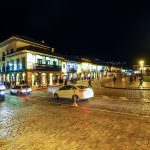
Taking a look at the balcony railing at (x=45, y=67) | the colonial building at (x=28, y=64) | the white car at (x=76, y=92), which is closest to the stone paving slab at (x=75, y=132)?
the white car at (x=76, y=92)

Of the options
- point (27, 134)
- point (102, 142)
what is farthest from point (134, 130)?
point (27, 134)

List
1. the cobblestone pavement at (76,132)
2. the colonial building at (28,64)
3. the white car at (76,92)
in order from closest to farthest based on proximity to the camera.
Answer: the cobblestone pavement at (76,132)
the white car at (76,92)
the colonial building at (28,64)

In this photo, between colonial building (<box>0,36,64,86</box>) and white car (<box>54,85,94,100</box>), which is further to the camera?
colonial building (<box>0,36,64,86</box>)

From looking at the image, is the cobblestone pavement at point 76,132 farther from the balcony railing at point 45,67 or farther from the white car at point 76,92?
the balcony railing at point 45,67

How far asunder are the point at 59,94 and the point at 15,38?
2849 cm

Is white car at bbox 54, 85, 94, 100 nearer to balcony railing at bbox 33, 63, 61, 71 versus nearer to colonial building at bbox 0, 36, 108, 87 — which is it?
colonial building at bbox 0, 36, 108, 87

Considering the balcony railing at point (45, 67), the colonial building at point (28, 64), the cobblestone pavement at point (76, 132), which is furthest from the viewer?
the balcony railing at point (45, 67)

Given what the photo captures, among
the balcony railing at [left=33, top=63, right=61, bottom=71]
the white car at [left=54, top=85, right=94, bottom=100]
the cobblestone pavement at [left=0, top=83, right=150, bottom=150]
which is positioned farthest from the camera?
the balcony railing at [left=33, top=63, right=61, bottom=71]

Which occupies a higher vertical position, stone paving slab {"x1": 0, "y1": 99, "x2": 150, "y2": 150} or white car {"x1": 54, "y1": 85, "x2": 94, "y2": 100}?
white car {"x1": 54, "y1": 85, "x2": 94, "y2": 100}

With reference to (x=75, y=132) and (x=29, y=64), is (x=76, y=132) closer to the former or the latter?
(x=75, y=132)

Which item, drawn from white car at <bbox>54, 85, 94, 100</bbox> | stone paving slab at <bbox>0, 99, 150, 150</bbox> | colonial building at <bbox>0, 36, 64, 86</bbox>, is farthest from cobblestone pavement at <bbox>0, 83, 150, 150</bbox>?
colonial building at <bbox>0, 36, 64, 86</bbox>

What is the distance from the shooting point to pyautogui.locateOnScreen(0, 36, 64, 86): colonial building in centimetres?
3453

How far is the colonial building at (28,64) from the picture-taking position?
34.5 m

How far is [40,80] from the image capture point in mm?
36906
